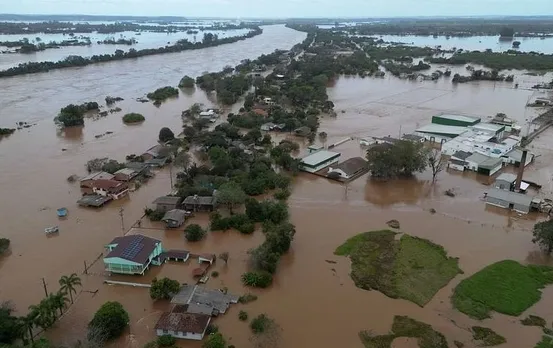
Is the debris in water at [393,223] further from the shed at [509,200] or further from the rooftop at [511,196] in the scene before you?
the rooftop at [511,196]

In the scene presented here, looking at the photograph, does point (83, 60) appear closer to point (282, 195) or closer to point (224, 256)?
point (282, 195)

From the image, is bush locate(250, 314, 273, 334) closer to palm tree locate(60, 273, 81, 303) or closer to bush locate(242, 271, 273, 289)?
bush locate(242, 271, 273, 289)

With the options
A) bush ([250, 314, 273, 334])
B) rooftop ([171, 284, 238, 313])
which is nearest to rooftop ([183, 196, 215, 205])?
rooftop ([171, 284, 238, 313])

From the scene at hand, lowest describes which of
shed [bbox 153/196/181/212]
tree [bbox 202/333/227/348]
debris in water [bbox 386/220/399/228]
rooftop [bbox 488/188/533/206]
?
debris in water [bbox 386/220/399/228]

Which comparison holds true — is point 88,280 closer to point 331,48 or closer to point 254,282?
point 254,282

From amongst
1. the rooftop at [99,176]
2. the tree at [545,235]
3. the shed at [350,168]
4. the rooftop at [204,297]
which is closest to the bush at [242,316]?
the rooftop at [204,297]

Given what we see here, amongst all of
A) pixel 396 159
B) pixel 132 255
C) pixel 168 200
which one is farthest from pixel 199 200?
A: pixel 396 159

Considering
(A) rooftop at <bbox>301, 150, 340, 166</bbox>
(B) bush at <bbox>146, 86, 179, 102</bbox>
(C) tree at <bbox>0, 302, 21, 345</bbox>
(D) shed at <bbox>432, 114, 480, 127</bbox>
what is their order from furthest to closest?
(B) bush at <bbox>146, 86, 179, 102</bbox>
(D) shed at <bbox>432, 114, 480, 127</bbox>
(A) rooftop at <bbox>301, 150, 340, 166</bbox>
(C) tree at <bbox>0, 302, 21, 345</bbox>
